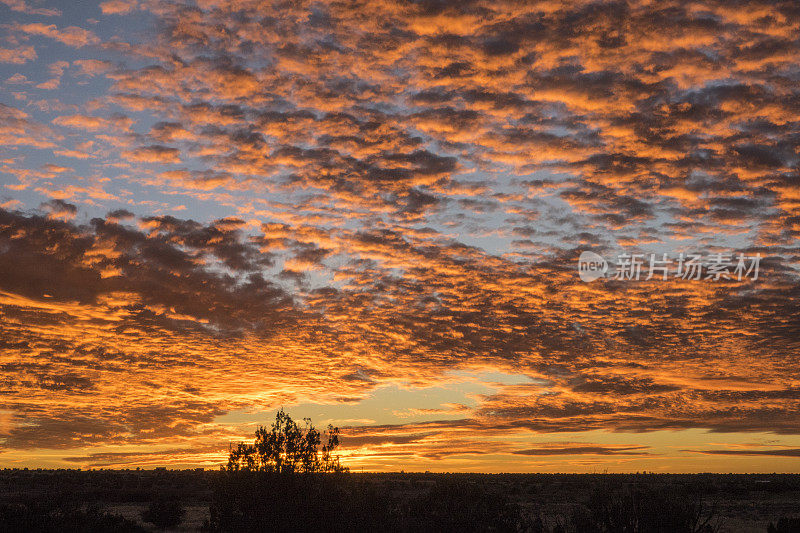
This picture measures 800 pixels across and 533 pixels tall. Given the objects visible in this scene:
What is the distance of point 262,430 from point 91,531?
8.63 meters

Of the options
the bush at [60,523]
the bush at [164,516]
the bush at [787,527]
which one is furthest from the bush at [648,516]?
the bush at [164,516]

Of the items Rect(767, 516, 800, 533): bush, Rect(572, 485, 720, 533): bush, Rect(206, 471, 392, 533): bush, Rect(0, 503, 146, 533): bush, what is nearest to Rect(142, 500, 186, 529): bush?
Rect(0, 503, 146, 533): bush

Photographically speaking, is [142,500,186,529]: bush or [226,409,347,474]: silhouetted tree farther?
[142,500,186,529]: bush

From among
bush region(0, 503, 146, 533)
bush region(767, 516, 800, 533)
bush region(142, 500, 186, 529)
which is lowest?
bush region(767, 516, 800, 533)

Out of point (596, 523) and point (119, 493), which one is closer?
point (596, 523)

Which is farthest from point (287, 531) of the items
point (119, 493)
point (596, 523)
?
point (119, 493)

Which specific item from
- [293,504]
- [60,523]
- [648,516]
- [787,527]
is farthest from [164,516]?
[787,527]

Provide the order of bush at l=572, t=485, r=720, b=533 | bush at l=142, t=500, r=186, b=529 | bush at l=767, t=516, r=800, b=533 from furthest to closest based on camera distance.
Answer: bush at l=142, t=500, r=186, b=529
bush at l=767, t=516, r=800, b=533
bush at l=572, t=485, r=720, b=533

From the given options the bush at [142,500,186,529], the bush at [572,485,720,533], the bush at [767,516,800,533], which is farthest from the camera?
the bush at [142,500,186,529]

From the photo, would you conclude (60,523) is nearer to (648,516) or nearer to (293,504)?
(293,504)

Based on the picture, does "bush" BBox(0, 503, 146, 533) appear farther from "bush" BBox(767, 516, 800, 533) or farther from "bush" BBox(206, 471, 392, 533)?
"bush" BBox(767, 516, 800, 533)

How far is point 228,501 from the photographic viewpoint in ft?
79.9

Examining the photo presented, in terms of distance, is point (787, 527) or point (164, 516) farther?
point (164, 516)

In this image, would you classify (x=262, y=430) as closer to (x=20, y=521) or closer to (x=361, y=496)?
(x=361, y=496)
